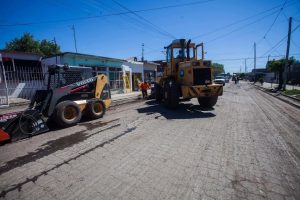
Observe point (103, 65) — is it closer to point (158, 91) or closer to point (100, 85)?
point (158, 91)

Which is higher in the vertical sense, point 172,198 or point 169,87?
point 169,87

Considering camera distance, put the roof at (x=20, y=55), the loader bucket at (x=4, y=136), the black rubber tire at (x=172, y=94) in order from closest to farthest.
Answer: the loader bucket at (x=4, y=136)
the black rubber tire at (x=172, y=94)
the roof at (x=20, y=55)

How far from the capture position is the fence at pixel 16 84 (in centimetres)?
1179

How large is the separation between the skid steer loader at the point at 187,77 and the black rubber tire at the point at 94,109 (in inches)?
130

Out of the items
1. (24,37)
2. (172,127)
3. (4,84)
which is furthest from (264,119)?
(24,37)

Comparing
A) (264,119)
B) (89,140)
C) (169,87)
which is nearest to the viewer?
(89,140)

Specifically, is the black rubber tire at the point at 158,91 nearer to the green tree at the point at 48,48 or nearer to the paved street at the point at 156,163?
the paved street at the point at 156,163

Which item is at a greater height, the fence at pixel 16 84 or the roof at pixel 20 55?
the roof at pixel 20 55

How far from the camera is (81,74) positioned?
765 cm

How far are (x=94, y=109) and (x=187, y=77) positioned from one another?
174 inches

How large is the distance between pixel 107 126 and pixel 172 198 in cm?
427

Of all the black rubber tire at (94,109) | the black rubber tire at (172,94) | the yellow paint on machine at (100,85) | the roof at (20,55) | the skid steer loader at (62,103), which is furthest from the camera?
the roof at (20,55)

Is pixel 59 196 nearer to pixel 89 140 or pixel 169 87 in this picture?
pixel 89 140

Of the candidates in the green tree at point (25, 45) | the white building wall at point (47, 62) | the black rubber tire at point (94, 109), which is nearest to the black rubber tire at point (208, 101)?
the black rubber tire at point (94, 109)
